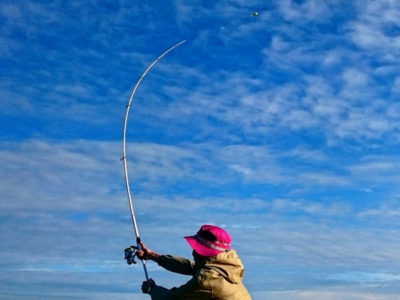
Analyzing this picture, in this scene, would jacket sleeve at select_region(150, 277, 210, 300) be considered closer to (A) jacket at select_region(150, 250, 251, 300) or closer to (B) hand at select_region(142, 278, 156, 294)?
(A) jacket at select_region(150, 250, 251, 300)

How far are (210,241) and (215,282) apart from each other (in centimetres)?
80

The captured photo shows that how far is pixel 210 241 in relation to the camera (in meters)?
11.2

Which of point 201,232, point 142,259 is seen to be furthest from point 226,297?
point 142,259

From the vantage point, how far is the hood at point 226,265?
11047 millimetres

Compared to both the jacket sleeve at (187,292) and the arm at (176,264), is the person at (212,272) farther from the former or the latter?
the arm at (176,264)

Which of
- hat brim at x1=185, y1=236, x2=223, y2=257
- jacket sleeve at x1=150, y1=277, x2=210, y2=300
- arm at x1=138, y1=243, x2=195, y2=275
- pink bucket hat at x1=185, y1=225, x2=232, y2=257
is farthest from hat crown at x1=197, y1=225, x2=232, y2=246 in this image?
arm at x1=138, y1=243, x2=195, y2=275

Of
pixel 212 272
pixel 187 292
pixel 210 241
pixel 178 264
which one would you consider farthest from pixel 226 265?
pixel 178 264

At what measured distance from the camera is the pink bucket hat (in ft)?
36.6

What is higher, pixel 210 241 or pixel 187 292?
pixel 210 241

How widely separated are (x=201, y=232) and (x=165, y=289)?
143 cm

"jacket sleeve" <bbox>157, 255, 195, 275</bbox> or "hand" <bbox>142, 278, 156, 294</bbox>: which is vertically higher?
"jacket sleeve" <bbox>157, 255, 195, 275</bbox>

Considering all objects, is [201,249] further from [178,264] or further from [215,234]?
[178,264]

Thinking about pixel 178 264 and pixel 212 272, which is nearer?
pixel 212 272

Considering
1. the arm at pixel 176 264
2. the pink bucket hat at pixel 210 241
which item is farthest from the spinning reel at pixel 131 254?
the pink bucket hat at pixel 210 241
